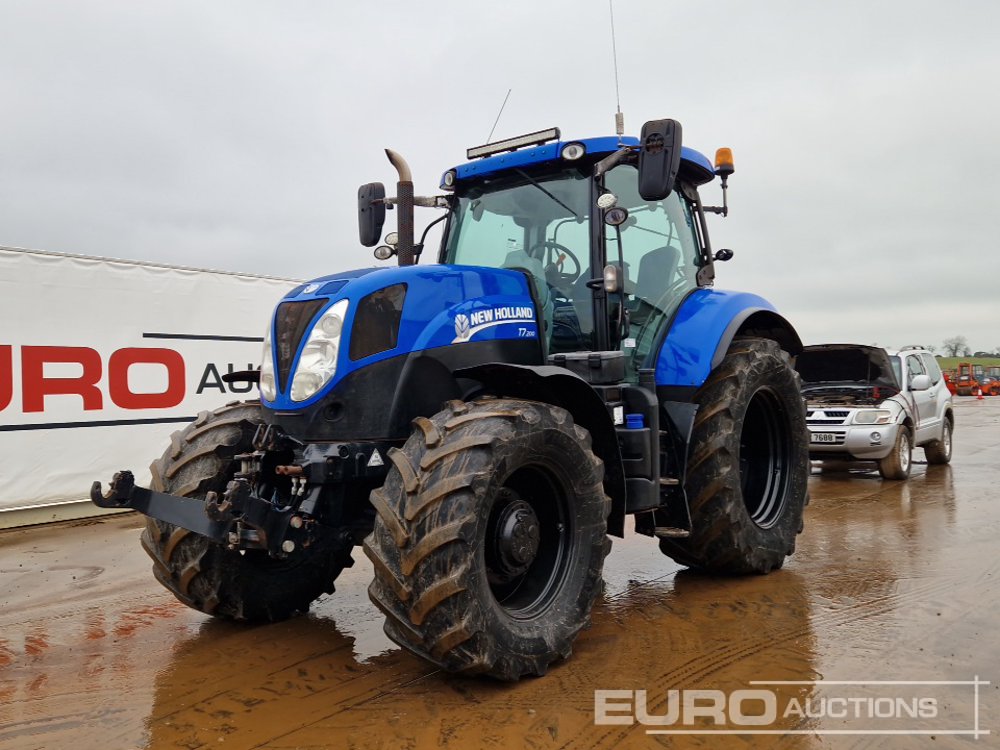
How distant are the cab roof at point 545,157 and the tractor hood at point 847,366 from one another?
6074 mm

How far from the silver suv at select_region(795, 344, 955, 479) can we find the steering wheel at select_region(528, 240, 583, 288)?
216 inches

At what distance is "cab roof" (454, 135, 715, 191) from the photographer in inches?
187

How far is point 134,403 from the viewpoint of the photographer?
8.87m

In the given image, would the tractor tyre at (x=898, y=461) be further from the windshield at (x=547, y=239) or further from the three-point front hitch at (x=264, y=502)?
the three-point front hitch at (x=264, y=502)

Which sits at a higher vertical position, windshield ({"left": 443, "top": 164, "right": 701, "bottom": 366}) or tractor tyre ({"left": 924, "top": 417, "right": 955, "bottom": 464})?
windshield ({"left": 443, "top": 164, "right": 701, "bottom": 366})

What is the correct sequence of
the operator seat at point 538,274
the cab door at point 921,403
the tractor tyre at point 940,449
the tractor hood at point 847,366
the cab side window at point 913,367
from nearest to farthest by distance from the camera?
the operator seat at point 538,274 → the cab door at point 921,403 → the tractor hood at point 847,366 → the cab side window at point 913,367 → the tractor tyre at point 940,449

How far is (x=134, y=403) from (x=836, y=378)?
907 cm

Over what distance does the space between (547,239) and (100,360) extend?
5.86 metres

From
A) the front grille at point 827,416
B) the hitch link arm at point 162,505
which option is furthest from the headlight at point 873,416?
the hitch link arm at point 162,505

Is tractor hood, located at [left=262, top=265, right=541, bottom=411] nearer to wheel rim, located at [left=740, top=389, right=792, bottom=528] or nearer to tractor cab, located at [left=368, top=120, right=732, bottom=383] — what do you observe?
tractor cab, located at [left=368, top=120, right=732, bottom=383]

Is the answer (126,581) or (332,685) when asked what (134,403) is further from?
(332,685)

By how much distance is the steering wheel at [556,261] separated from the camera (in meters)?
4.86

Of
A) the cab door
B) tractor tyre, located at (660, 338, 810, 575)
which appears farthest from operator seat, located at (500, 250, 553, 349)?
the cab door

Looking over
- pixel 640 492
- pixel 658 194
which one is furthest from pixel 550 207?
pixel 640 492
